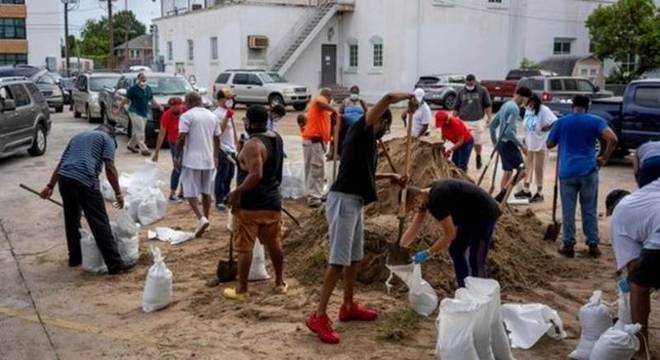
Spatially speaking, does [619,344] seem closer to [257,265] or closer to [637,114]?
[257,265]

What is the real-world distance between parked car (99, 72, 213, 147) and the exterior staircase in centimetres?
1544

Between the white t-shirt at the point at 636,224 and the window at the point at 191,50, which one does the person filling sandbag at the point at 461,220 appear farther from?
the window at the point at 191,50

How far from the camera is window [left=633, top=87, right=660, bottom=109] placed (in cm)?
1420

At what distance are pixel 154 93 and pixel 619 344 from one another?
15.3 m

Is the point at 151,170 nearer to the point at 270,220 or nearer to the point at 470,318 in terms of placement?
the point at 270,220

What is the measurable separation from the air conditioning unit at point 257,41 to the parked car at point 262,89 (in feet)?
17.5

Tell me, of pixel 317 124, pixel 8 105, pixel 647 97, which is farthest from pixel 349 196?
pixel 8 105

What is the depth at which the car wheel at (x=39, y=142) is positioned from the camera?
16031 mm

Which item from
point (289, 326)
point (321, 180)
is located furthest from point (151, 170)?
point (289, 326)

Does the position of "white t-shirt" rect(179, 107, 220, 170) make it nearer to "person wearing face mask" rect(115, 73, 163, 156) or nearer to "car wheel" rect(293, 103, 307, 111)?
"person wearing face mask" rect(115, 73, 163, 156)

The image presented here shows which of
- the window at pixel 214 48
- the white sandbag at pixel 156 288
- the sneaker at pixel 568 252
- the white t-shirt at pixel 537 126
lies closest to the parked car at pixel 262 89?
the window at pixel 214 48

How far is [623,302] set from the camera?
512cm

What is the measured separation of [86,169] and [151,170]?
327cm

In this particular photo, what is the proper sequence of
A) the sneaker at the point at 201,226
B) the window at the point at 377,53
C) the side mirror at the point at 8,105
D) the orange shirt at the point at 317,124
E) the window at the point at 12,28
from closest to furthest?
the sneaker at the point at 201,226, the orange shirt at the point at 317,124, the side mirror at the point at 8,105, the window at the point at 377,53, the window at the point at 12,28
